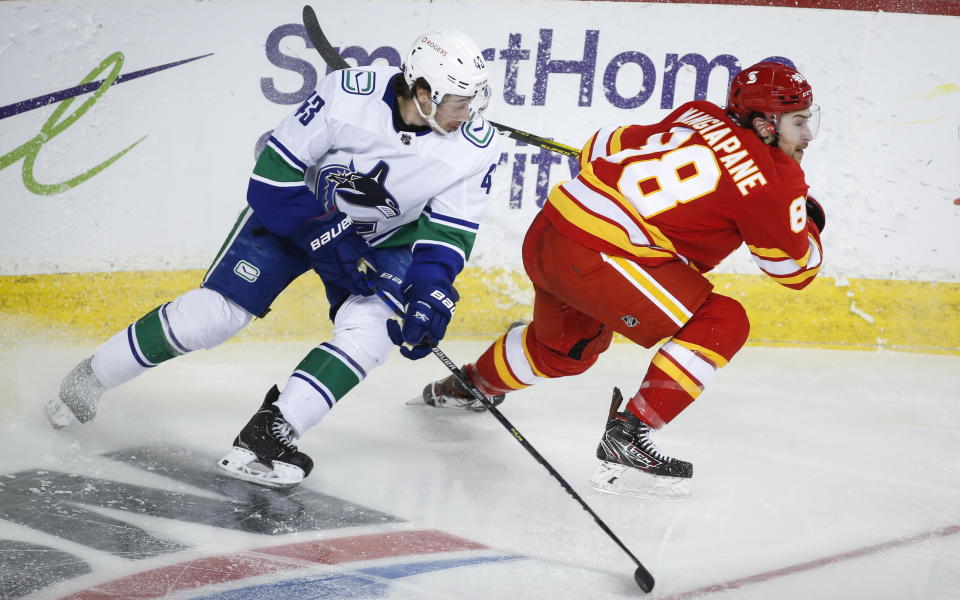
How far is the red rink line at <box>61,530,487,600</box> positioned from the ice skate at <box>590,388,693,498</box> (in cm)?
46

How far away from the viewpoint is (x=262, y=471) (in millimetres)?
2248

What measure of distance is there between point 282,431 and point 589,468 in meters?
0.78

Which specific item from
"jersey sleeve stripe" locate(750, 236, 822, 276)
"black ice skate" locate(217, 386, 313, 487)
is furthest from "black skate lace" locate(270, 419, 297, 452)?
"jersey sleeve stripe" locate(750, 236, 822, 276)

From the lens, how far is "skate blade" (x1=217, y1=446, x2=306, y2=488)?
7.35 feet

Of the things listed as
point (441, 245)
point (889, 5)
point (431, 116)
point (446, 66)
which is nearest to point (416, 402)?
point (441, 245)

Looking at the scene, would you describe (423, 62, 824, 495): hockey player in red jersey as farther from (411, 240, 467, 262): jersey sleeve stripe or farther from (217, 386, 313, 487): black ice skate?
(217, 386, 313, 487): black ice skate

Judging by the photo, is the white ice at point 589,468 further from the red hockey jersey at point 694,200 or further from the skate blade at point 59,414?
the red hockey jersey at point 694,200

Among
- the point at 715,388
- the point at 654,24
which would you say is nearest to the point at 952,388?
the point at 715,388

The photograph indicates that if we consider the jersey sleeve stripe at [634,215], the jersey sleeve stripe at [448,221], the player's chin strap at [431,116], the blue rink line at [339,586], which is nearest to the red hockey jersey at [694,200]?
the jersey sleeve stripe at [634,215]

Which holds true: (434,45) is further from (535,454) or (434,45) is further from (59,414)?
(59,414)

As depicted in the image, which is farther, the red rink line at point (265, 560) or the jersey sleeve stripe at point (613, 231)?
the jersey sleeve stripe at point (613, 231)

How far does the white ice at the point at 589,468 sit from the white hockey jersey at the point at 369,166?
576 millimetres

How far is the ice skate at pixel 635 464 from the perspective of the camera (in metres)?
2.33

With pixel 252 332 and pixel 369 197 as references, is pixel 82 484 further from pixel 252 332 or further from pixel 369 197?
pixel 252 332
